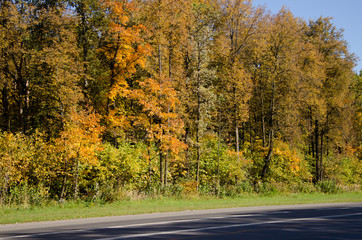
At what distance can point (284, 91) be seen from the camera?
30797 millimetres

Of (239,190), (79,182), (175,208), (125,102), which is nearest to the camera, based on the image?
(175,208)

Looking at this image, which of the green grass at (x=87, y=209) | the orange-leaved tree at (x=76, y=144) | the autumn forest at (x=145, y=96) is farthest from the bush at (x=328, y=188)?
the orange-leaved tree at (x=76, y=144)

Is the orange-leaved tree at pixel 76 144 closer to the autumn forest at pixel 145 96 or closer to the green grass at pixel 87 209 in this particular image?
the autumn forest at pixel 145 96

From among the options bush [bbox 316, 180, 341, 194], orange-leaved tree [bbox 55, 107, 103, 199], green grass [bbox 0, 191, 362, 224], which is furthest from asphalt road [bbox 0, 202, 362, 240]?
bush [bbox 316, 180, 341, 194]

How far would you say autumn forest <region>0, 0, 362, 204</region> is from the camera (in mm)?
21109

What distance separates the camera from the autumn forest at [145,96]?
21109 millimetres

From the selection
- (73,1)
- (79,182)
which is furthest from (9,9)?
(79,182)

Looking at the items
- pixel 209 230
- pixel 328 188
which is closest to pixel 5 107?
pixel 209 230

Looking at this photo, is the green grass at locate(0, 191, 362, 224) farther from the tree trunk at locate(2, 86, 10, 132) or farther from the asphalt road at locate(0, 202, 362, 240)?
the tree trunk at locate(2, 86, 10, 132)

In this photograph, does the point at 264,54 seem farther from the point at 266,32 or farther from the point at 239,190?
the point at 239,190

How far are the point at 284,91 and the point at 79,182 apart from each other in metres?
20.7

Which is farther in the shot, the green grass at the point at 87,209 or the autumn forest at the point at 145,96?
the autumn forest at the point at 145,96

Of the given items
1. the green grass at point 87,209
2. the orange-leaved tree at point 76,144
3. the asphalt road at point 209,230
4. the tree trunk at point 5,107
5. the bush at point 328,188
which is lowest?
the bush at point 328,188

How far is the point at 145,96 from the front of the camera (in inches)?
927
